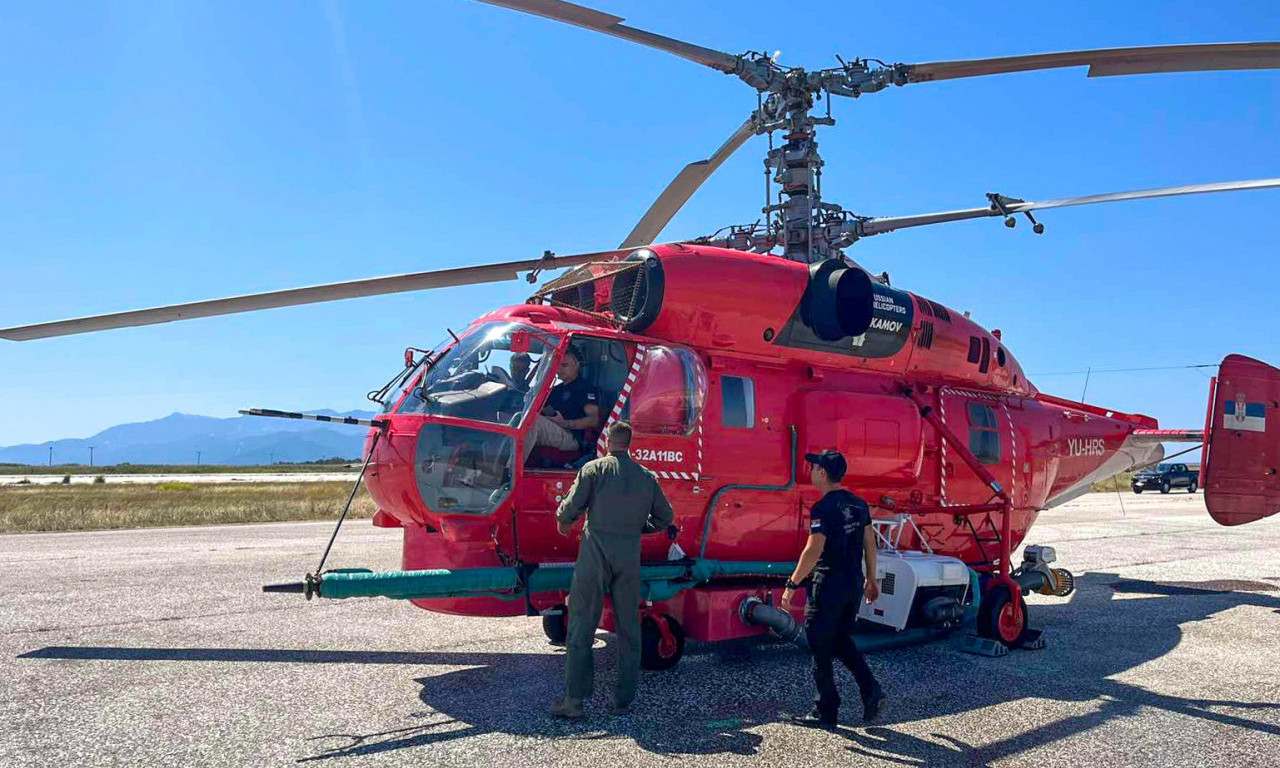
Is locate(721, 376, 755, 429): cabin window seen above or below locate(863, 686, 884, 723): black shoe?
above

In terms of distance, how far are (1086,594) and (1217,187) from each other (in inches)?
261

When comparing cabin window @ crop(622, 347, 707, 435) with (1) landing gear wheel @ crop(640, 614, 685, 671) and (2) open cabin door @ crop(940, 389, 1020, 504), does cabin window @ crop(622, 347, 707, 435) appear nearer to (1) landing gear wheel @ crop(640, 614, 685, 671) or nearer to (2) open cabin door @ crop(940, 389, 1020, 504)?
(1) landing gear wheel @ crop(640, 614, 685, 671)

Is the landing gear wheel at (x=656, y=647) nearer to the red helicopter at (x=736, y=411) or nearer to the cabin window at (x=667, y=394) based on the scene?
the red helicopter at (x=736, y=411)

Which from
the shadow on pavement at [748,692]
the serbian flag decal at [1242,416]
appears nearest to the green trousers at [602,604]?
the shadow on pavement at [748,692]

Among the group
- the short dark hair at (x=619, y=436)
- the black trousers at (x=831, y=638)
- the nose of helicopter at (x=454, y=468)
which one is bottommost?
the black trousers at (x=831, y=638)

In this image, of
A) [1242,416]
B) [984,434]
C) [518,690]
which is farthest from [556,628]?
[1242,416]

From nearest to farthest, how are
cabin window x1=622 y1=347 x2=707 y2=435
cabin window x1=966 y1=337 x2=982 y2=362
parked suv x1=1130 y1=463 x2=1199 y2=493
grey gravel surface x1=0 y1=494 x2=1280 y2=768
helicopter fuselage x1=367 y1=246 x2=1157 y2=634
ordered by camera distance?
grey gravel surface x1=0 y1=494 x2=1280 y2=768
helicopter fuselage x1=367 y1=246 x2=1157 y2=634
cabin window x1=622 y1=347 x2=707 y2=435
cabin window x1=966 y1=337 x2=982 y2=362
parked suv x1=1130 y1=463 x2=1199 y2=493

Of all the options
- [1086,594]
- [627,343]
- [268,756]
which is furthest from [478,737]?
[1086,594]

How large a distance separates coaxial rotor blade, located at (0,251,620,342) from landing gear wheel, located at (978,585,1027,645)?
4.71 metres

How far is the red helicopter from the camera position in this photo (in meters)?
6.68

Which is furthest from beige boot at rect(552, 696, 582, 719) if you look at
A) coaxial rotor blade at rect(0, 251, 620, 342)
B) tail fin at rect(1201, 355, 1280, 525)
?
tail fin at rect(1201, 355, 1280, 525)

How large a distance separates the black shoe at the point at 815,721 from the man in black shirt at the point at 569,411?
2.58 meters

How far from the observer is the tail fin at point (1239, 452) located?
35.8 feet

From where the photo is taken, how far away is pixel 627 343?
7.32 meters
